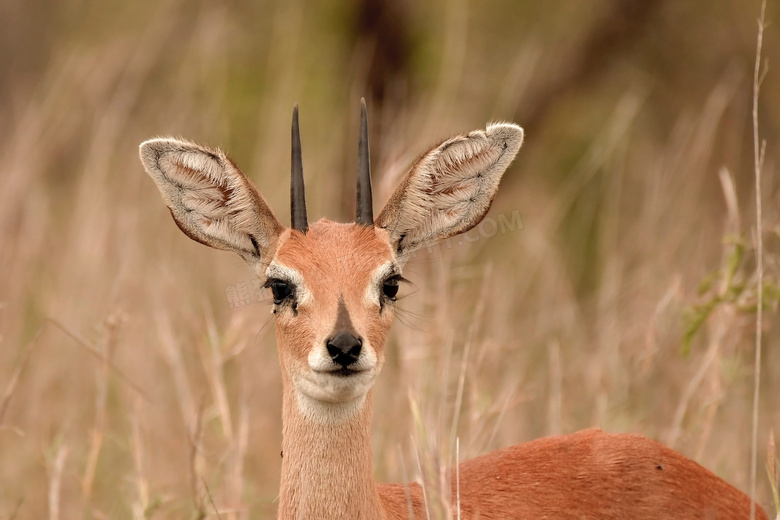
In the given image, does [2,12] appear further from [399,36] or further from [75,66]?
[399,36]

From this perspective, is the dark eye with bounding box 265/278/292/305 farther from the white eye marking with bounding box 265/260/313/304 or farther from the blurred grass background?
the blurred grass background

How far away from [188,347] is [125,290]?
92 centimetres

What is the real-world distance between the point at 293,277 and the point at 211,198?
809 millimetres

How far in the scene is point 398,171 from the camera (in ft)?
23.9

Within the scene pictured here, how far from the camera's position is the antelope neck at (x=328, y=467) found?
4754 millimetres

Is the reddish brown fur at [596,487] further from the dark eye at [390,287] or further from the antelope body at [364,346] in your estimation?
the dark eye at [390,287]

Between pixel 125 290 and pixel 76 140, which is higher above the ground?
pixel 76 140

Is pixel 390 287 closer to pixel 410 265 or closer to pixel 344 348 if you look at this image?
pixel 344 348

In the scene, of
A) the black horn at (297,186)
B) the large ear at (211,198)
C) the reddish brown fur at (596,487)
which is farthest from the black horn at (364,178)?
the reddish brown fur at (596,487)

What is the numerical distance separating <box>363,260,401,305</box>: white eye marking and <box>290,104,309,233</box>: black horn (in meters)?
0.45

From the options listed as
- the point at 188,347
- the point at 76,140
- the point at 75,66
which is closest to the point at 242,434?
the point at 188,347

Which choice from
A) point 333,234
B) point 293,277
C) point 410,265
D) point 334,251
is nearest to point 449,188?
point 333,234

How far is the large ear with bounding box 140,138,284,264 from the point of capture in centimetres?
525

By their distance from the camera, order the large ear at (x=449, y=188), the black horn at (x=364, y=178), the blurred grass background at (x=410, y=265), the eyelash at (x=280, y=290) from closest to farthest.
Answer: the eyelash at (x=280, y=290)
the black horn at (x=364, y=178)
the large ear at (x=449, y=188)
the blurred grass background at (x=410, y=265)
